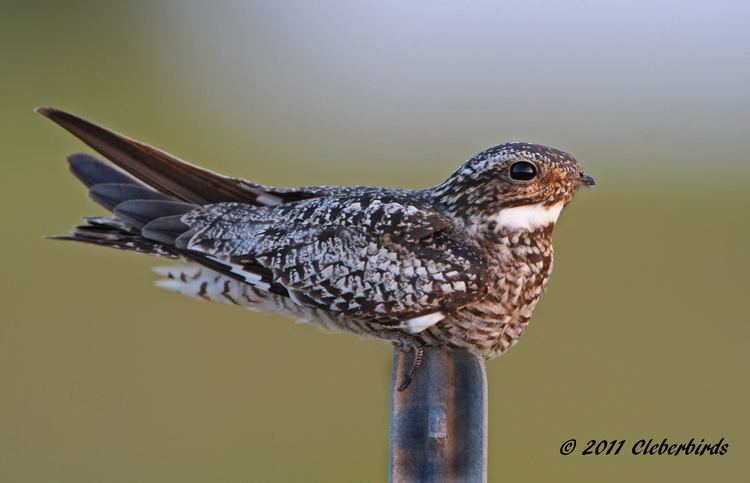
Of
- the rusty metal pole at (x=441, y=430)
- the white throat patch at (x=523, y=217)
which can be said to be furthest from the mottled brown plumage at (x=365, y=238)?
the rusty metal pole at (x=441, y=430)

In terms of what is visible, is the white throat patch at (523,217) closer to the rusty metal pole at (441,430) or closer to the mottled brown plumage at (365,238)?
the mottled brown plumage at (365,238)

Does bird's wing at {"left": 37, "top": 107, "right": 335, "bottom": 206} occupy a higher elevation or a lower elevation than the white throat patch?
higher

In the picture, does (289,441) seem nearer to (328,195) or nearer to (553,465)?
(553,465)

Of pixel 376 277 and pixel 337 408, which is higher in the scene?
pixel 376 277

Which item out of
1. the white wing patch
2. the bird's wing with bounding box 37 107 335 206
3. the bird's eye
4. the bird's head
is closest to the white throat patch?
the bird's head

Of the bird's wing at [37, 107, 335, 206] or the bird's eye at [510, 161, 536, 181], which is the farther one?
the bird's wing at [37, 107, 335, 206]

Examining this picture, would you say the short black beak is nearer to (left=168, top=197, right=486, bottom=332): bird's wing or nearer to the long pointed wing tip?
(left=168, top=197, right=486, bottom=332): bird's wing

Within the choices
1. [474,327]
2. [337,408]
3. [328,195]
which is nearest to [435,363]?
[474,327]
